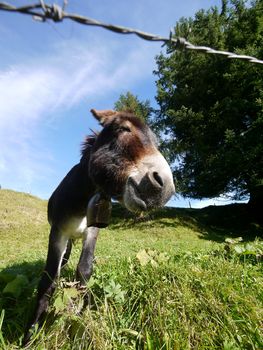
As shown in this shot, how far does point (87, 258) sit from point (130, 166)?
128 centimetres

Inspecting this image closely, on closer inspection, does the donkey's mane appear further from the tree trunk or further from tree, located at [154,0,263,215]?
the tree trunk

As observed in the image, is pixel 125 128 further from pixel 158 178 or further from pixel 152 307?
pixel 152 307

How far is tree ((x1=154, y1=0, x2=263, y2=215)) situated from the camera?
17719 mm

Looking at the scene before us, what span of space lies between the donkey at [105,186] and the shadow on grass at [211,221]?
9.65 m

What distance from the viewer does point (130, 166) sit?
2.91 m

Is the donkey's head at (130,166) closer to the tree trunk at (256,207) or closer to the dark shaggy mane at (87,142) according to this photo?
the dark shaggy mane at (87,142)

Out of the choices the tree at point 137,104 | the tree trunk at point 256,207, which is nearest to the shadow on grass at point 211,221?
the tree trunk at point 256,207

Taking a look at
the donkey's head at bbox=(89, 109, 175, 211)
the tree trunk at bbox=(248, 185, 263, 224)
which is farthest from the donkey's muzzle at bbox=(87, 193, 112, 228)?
the tree trunk at bbox=(248, 185, 263, 224)

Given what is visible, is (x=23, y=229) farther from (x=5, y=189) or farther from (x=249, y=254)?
(x=249, y=254)

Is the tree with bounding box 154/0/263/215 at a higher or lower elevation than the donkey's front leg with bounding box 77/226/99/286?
higher

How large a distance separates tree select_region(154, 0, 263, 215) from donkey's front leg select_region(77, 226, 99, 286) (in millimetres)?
→ 14250

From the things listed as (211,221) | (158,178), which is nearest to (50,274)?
(158,178)

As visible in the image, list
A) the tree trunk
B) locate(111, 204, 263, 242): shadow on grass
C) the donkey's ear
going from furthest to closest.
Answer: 1. the tree trunk
2. locate(111, 204, 263, 242): shadow on grass
3. the donkey's ear

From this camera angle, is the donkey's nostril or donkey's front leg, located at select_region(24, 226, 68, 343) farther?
donkey's front leg, located at select_region(24, 226, 68, 343)
